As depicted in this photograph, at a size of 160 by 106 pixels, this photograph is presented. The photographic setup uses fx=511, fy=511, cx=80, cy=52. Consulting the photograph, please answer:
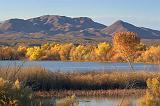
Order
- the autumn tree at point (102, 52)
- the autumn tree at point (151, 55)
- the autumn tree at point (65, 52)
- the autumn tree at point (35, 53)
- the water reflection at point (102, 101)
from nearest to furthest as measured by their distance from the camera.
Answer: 1. the water reflection at point (102, 101)
2. the autumn tree at point (151, 55)
3. the autumn tree at point (35, 53)
4. the autumn tree at point (102, 52)
5. the autumn tree at point (65, 52)

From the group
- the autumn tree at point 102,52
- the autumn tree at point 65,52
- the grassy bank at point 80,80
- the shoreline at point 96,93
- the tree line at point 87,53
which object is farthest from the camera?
the autumn tree at point 65,52

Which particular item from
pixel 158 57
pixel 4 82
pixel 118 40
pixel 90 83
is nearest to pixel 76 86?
pixel 90 83

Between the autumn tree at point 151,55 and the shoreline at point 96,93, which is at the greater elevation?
the shoreline at point 96,93

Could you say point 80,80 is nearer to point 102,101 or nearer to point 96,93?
point 96,93

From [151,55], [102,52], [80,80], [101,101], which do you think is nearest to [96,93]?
[80,80]

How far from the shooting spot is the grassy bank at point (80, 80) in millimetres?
23844

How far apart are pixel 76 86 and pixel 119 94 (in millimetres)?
3036

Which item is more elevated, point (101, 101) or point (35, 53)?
point (101, 101)

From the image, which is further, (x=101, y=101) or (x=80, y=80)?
(x=80, y=80)

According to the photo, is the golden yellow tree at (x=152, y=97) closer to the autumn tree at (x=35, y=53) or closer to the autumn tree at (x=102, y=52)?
the autumn tree at (x=35, y=53)

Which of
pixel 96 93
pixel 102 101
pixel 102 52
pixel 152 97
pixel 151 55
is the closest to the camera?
pixel 152 97

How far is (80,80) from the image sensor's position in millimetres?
26094


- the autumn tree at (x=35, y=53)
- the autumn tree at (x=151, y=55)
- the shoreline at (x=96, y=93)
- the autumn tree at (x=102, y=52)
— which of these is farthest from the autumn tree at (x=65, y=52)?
the shoreline at (x=96, y=93)

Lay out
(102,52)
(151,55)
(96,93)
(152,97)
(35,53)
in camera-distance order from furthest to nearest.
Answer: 1. (102,52)
2. (35,53)
3. (151,55)
4. (96,93)
5. (152,97)
